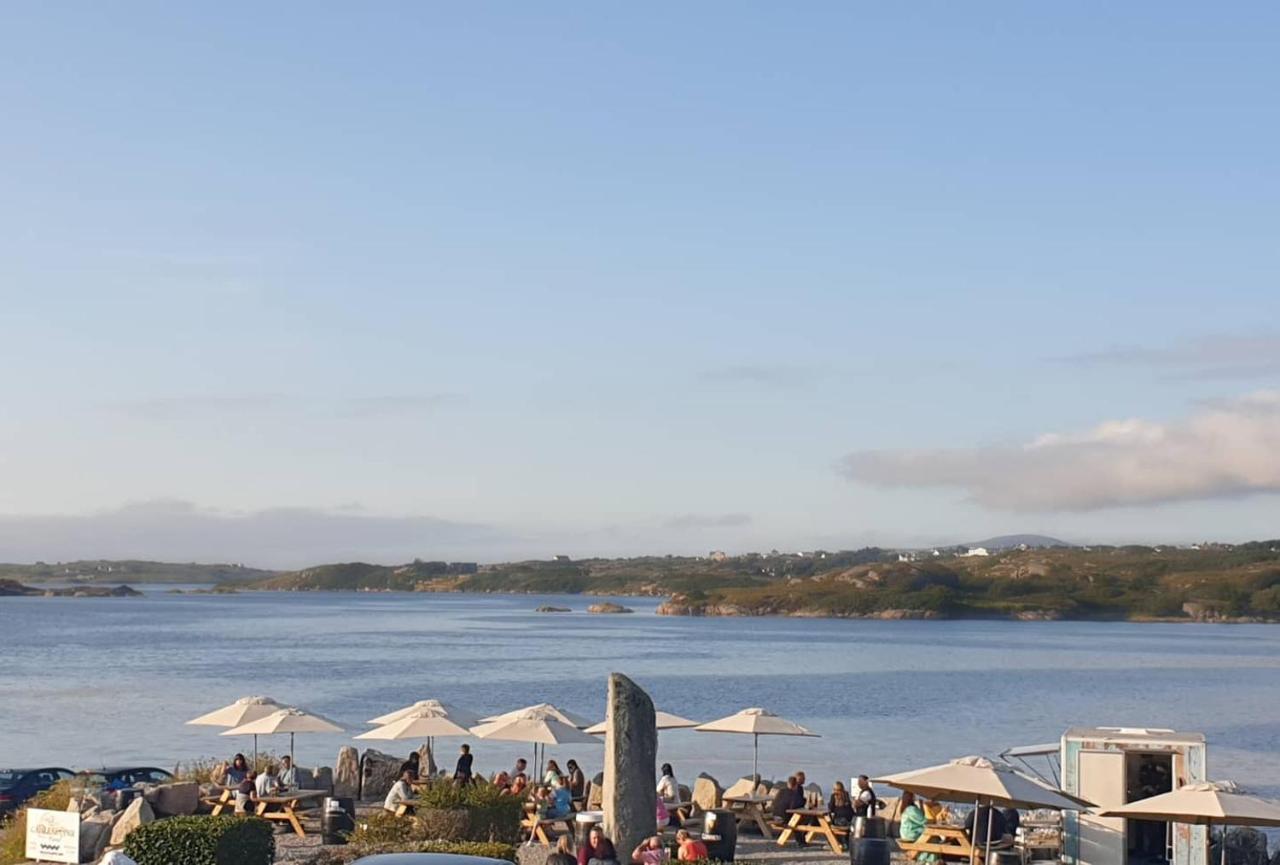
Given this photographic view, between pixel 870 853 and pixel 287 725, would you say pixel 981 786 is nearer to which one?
pixel 870 853

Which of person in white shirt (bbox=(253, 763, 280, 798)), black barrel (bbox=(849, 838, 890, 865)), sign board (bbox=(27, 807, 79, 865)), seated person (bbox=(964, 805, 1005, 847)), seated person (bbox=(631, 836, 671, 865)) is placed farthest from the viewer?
person in white shirt (bbox=(253, 763, 280, 798))

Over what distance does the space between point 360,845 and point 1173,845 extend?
1134cm

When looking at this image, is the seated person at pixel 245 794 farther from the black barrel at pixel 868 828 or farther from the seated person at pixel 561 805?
the black barrel at pixel 868 828

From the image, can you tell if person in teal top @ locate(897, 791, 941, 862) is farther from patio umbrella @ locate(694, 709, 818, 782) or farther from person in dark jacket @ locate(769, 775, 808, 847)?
patio umbrella @ locate(694, 709, 818, 782)

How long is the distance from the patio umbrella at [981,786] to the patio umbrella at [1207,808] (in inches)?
31.6

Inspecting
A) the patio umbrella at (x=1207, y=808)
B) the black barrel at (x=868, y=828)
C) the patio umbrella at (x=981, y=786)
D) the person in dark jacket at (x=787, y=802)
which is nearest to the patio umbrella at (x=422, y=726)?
the person in dark jacket at (x=787, y=802)

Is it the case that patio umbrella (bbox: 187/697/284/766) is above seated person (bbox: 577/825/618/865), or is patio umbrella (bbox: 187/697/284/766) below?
Result: above

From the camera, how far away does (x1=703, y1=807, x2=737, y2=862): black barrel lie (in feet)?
66.6

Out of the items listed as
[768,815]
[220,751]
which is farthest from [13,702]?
[768,815]

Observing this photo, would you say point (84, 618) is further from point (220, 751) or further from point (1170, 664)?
point (220, 751)

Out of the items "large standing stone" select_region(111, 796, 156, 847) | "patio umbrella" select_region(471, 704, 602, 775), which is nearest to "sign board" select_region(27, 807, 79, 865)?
"large standing stone" select_region(111, 796, 156, 847)

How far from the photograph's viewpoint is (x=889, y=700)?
72.9 metres

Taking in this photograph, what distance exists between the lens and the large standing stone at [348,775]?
2770 centimetres

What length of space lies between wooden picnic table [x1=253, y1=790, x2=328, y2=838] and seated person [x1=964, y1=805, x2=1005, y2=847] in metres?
10.2
